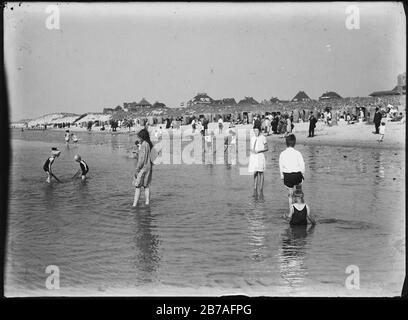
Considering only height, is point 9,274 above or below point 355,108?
below

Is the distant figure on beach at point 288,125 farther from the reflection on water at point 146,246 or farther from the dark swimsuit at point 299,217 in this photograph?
the dark swimsuit at point 299,217

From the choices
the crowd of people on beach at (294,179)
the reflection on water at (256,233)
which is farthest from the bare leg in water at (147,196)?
the crowd of people on beach at (294,179)

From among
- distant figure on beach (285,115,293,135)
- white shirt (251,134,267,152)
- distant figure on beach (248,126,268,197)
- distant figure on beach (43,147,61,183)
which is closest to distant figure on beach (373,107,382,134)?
distant figure on beach (285,115,293,135)

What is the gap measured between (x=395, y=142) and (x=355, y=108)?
9.04 metres

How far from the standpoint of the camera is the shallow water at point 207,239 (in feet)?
20.6

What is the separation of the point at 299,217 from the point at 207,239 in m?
1.32

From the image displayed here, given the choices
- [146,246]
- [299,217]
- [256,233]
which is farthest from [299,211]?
[146,246]

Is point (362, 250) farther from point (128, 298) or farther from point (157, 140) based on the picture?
point (157, 140)

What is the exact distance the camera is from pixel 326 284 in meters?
6.17

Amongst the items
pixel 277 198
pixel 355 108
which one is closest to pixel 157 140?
pixel 355 108

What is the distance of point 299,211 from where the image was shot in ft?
26.3

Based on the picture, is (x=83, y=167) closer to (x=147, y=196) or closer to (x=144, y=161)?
(x=147, y=196)

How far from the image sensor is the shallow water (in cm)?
628
